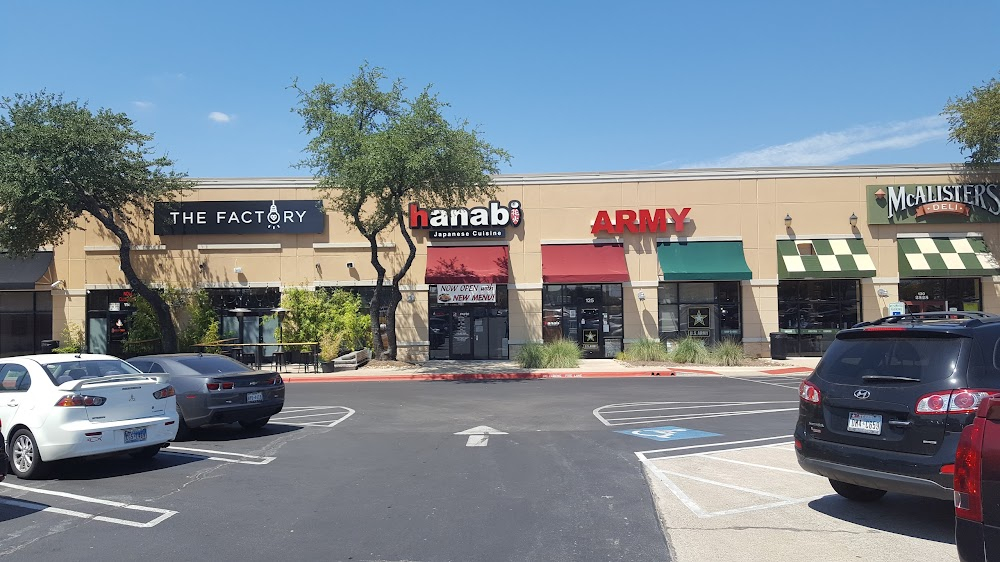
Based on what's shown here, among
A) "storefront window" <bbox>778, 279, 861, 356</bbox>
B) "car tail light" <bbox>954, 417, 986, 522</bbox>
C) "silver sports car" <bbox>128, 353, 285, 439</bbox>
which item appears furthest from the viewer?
"storefront window" <bbox>778, 279, 861, 356</bbox>

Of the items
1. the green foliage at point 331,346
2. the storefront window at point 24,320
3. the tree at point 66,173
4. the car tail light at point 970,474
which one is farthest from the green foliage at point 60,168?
the car tail light at point 970,474

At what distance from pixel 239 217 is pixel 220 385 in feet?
60.0

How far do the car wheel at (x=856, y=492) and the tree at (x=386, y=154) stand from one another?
15767 millimetres

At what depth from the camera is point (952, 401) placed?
18.4ft

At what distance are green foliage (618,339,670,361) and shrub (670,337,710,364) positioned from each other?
40 cm

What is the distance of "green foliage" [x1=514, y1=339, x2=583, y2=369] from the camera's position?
24203mm

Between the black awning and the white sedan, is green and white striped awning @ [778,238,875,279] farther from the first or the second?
the black awning

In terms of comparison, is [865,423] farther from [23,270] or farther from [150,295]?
[23,270]

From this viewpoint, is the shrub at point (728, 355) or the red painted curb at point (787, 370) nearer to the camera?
the red painted curb at point (787, 370)

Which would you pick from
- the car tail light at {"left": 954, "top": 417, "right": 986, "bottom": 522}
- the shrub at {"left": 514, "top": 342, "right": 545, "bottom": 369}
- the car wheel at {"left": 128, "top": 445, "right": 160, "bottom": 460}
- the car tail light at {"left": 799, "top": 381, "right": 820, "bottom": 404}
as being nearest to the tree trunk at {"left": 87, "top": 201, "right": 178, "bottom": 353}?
the shrub at {"left": 514, "top": 342, "right": 545, "bottom": 369}

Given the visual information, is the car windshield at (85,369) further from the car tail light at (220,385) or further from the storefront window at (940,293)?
the storefront window at (940,293)

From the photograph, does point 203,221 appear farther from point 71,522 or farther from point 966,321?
point 966,321

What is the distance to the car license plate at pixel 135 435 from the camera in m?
8.88

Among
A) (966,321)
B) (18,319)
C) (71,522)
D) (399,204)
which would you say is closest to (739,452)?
(966,321)
